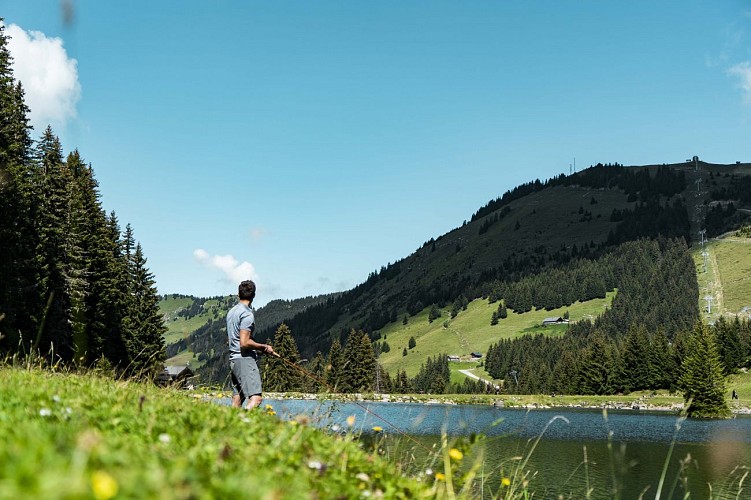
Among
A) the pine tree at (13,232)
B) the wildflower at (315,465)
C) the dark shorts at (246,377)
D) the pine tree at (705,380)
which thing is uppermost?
the pine tree at (13,232)

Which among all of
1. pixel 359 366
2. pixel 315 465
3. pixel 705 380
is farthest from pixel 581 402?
pixel 315 465

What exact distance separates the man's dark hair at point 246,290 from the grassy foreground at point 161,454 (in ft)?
13.1

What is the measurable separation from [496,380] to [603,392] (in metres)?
66.8

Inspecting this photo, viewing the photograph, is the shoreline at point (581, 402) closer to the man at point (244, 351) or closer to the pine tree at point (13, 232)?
the pine tree at point (13, 232)

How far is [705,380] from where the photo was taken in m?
82.9

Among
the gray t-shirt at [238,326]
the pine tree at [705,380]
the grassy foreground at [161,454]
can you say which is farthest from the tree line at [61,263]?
the pine tree at [705,380]

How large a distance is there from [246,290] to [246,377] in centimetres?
161

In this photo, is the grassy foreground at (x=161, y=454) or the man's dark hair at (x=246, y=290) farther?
the man's dark hair at (x=246, y=290)

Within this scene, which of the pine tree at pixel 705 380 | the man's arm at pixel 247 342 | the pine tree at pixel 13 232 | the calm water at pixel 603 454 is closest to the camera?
the man's arm at pixel 247 342

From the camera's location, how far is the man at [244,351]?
35.0 ft

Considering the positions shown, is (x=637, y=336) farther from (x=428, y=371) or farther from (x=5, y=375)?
(x=5, y=375)

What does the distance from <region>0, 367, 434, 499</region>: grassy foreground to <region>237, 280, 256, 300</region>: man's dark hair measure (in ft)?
13.1

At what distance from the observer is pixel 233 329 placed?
11.1 m

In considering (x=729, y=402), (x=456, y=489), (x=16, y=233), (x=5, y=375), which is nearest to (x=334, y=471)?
(x=456, y=489)
